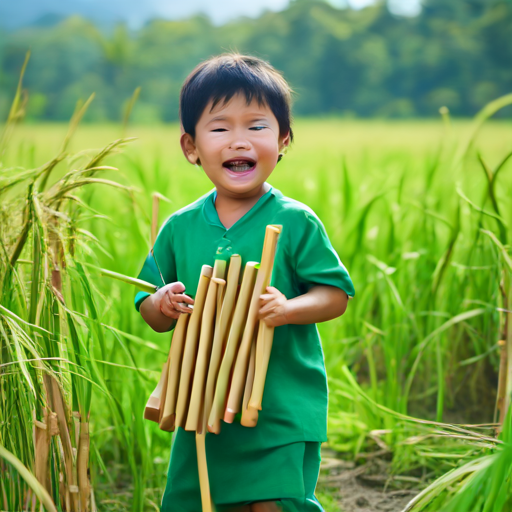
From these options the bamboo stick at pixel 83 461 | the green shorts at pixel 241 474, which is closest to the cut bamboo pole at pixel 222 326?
the green shorts at pixel 241 474

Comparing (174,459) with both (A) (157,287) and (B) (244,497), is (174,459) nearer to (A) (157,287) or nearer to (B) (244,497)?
(B) (244,497)

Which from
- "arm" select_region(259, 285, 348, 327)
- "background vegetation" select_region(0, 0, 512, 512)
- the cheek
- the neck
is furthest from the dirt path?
the cheek

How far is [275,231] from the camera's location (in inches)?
38.2

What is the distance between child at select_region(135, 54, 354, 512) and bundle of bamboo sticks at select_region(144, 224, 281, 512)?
4 cm

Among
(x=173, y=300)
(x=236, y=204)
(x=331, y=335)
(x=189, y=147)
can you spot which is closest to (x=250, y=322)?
(x=173, y=300)

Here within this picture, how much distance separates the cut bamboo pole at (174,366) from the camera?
1.07m

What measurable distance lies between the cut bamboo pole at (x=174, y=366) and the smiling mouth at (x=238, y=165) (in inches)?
10.4

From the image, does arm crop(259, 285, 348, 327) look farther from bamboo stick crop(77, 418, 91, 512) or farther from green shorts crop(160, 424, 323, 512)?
bamboo stick crop(77, 418, 91, 512)

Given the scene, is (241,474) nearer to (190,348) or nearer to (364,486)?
(190,348)

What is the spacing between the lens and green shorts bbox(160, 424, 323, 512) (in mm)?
1062

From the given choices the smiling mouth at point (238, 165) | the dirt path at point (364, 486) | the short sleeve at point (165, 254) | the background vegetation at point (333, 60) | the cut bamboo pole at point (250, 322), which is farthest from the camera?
the background vegetation at point (333, 60)

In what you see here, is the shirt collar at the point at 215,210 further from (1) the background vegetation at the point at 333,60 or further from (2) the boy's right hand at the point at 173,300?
(1) the background vegetation at the point at 333,60

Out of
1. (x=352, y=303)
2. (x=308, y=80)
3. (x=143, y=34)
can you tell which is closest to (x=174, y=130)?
(x=308, y=80)

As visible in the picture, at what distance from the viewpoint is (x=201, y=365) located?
1.03 meters
